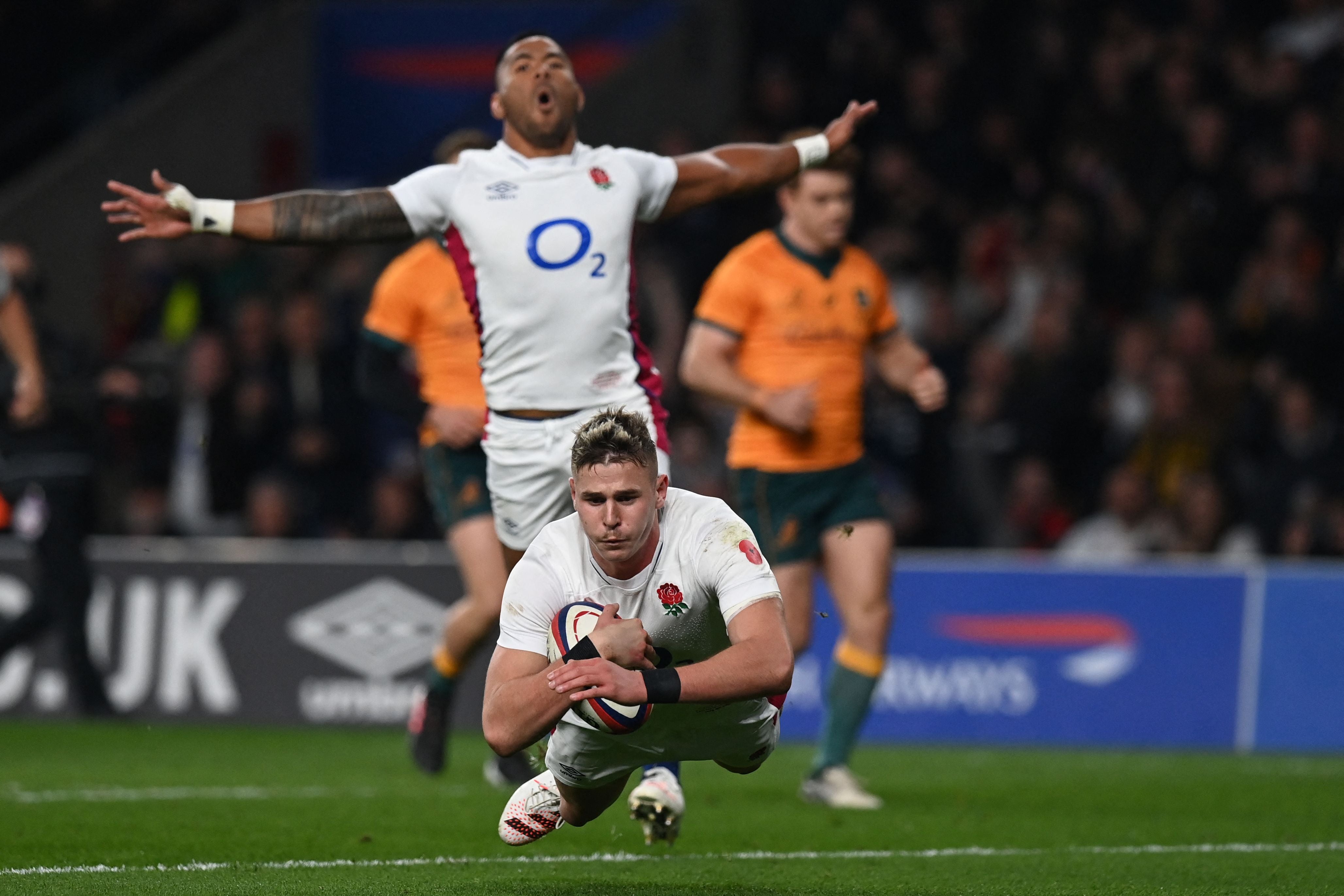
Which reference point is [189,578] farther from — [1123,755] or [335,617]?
[1123,755]

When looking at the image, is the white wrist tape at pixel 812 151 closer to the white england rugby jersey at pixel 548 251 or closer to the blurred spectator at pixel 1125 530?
the white england rugby jersey at pixel 548 251

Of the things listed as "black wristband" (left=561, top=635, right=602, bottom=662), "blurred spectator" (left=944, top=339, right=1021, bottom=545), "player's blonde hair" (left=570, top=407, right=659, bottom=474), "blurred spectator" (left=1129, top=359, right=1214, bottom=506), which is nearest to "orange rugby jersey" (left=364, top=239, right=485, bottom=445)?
"player's blonde hair" (left=570, top=407, right=659, bottom=474)

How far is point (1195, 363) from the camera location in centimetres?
1364

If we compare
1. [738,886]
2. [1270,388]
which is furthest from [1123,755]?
[738,886]

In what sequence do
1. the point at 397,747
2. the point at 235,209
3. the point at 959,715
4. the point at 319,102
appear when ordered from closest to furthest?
the point at 235,209 < the point at 397,747 < the point at 959,715 < the point at 319,102

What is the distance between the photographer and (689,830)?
23.9ft

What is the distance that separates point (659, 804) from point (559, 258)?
1859 mm

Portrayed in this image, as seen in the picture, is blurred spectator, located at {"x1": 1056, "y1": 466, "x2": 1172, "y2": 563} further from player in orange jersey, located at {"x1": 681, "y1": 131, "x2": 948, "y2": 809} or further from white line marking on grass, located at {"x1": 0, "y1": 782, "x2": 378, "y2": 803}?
white line marking on grass, located at {"x1": 0, "y1": 782, "x2": 378, "y2": 803}

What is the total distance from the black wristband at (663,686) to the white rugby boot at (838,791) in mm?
3002

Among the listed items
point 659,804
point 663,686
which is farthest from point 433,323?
point 663,686

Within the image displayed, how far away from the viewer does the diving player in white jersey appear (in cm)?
525

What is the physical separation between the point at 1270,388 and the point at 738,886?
8.38m

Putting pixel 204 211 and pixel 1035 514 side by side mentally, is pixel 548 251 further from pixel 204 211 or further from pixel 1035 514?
pixel 1035 514

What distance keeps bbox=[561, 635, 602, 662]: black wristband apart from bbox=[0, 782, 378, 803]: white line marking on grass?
3.32 meters
